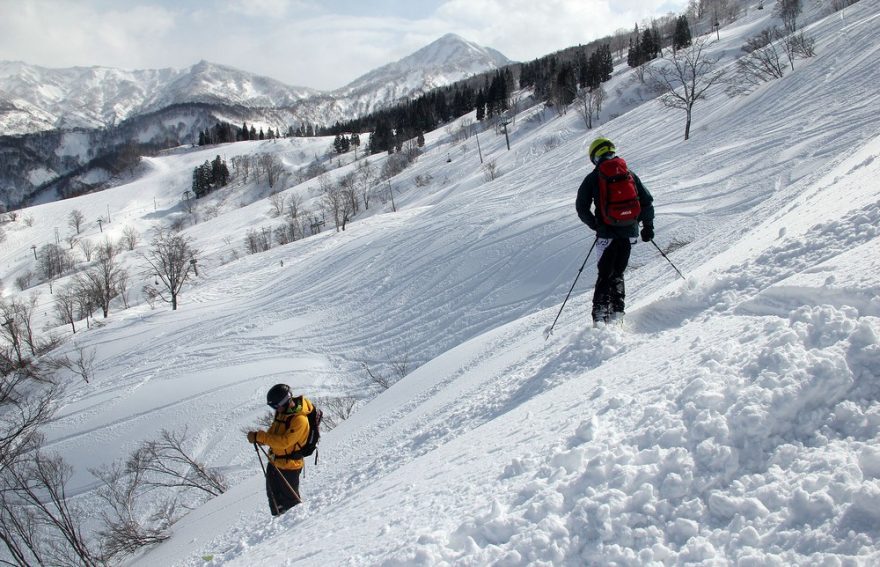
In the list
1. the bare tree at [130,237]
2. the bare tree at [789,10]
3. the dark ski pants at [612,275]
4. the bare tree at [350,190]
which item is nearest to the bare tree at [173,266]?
the bare tree at [350,190]

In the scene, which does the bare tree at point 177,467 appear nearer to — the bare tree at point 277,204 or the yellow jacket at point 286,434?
the yellow jacket at point 286,434

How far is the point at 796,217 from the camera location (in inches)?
267

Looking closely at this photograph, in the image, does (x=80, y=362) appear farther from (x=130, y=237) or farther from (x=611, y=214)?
(x=130, y=237)

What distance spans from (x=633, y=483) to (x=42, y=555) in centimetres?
2258

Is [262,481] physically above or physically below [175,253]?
below

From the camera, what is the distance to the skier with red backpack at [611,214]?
5625 mm

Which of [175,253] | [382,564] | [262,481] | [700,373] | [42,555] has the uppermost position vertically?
[175,253]

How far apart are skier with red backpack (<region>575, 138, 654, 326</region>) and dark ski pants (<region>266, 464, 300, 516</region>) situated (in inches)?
177

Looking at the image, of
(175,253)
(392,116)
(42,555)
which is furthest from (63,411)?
(392,116)

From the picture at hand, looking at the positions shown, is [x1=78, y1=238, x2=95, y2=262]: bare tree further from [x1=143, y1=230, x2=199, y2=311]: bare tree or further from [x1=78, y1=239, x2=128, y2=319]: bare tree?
[x1=143, y1=230, x2=199, y2=311]: bare tree

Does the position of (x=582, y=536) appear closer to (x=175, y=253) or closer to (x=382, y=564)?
(x=382, y=564)

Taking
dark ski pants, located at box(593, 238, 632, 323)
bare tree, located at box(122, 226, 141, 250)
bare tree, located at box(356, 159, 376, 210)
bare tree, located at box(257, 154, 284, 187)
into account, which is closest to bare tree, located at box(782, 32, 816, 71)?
dark ski pants, located at box(593, 238, 632, 323)

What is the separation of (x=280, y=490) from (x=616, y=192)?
5.71 meters

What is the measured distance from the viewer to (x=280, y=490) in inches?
244
